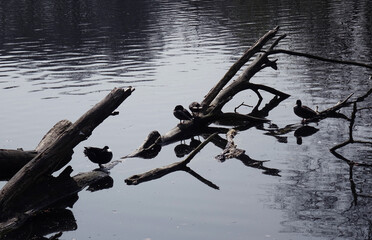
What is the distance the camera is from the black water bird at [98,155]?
66.1 feet

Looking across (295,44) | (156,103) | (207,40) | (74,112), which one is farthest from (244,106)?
(207,40)

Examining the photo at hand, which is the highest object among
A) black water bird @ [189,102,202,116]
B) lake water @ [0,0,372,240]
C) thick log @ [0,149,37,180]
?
thick log @ [0,149,37,180]

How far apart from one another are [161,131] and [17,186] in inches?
407

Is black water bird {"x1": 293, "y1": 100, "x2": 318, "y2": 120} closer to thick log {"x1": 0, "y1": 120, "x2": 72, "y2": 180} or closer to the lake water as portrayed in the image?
the lake water

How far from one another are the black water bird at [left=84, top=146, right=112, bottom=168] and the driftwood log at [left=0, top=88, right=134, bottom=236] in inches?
65.9

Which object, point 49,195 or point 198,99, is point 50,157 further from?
point 198,99

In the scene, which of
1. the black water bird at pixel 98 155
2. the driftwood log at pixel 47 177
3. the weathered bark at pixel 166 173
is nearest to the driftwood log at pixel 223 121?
the black water bird at pixel 98 155

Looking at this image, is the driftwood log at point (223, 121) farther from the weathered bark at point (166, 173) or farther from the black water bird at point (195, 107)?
the weathered bark at point (166, 173)

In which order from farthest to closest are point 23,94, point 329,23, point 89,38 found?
point 89,38
point 329,23
point 23,94

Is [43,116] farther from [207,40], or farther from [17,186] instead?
[207,40]

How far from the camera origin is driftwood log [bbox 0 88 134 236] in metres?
15.6

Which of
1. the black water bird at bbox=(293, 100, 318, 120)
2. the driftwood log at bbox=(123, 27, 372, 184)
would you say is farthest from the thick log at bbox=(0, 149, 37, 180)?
the black water bird at bbox=(293, 100, 318, 120)

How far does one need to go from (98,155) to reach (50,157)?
12.6 ft

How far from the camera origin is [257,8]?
81500 mm
